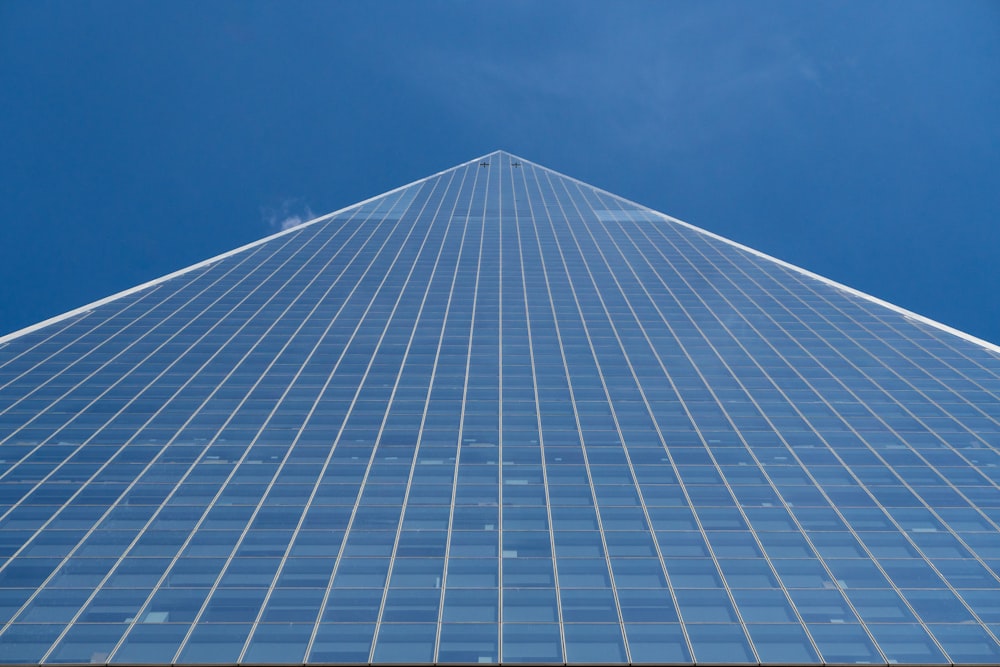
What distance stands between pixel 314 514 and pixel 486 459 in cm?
1066

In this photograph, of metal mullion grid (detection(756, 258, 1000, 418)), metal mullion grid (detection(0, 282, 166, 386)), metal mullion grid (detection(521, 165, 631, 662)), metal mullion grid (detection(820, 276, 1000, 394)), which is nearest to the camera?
metal mullion grid (detection(521, 165, 631, 662))

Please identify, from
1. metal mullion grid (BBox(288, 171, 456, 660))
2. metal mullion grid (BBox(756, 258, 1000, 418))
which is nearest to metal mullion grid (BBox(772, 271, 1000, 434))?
metal mullion grid (BBox(756, 258, 1000, 418))

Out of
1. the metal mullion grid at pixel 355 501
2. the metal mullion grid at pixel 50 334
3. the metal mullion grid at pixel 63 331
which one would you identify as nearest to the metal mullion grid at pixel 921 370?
the metal mullion grid at pixel 355 501

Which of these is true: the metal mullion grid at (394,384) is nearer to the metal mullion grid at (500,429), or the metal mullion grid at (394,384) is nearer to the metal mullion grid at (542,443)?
the metal mullion grid at (500,429)

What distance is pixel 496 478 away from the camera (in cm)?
4684

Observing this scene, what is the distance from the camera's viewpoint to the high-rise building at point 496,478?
35.5 meters

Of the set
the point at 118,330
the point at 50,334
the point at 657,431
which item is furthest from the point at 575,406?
the point at 50,334

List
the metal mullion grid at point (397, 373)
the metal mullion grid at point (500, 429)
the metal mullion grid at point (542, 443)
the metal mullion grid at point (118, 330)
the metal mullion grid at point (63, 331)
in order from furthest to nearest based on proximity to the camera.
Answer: the metal mullion grid at point (63, 331) < the metal mullion grid at point (118, 330) < the metal mullion grid at point (397, 373) < the metal mullion grid at point (500, 429) < the metal mullion grid at point (542, 443)

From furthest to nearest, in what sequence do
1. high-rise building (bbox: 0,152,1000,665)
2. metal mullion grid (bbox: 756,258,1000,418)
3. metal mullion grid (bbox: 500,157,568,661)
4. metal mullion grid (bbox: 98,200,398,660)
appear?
metal mullion grid (bbox: 756,258,1000,418) < metal mullion grid (bbox: 98,200,398,660) < metal mullion grid (bbox: 500,157,568,661) < high-rise building (bbox: 0,152,1000,665)

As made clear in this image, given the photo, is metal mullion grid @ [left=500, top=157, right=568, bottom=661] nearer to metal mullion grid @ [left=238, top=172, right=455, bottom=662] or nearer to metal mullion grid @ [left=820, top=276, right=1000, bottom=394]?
metal mullion grid @ [left=238, top=172, right=455, bottom=662]

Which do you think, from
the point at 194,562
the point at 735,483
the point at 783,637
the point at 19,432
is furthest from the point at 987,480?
the point at 19,432

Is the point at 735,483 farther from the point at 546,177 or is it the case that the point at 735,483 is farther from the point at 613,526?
the point at 546,177

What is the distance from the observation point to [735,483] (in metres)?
46.8

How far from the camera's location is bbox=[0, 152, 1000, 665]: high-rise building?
35.5 meters
